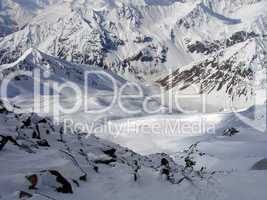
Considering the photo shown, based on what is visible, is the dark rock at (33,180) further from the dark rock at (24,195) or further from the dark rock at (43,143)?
the dark rock at (43,143)

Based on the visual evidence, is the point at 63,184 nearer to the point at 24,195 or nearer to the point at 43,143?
the point at 24,195

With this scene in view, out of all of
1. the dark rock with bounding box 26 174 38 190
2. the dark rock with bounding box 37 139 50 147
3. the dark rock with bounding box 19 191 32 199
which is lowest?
the dark rock with bounding box 19 191 32 199

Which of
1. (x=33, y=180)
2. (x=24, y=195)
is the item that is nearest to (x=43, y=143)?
(x=33, y=180)

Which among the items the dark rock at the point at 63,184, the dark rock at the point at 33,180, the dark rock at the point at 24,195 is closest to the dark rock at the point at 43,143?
the dark rock at the point at 63,184

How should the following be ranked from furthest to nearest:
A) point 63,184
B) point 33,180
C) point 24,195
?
1. point 63,184
2. point 33,180
3. point 24,195

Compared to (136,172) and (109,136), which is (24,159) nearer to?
(136,172)

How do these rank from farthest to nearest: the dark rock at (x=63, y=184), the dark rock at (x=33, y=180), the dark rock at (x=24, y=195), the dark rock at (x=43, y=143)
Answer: the dark rock at (x=43, y=143), the dark rock at (x=63, y=184), the dark rock at (x=33, y=180), the dark rock at (x=24, y=195)

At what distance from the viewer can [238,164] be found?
26.0 metres

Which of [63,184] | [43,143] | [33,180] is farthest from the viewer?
[43,143]

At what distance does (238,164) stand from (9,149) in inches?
635

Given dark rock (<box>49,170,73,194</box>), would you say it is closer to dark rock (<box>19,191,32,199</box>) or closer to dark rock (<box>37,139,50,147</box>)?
dark rock (<box>19,191,32,199</box>)

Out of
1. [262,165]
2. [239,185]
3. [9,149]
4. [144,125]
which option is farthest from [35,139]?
[144,125]

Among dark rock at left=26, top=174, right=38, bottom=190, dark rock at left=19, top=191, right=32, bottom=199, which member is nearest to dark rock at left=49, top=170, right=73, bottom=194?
dark rock at left=26, top=174, right=38, bottom=190

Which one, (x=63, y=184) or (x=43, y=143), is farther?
(x=43, y=143)
